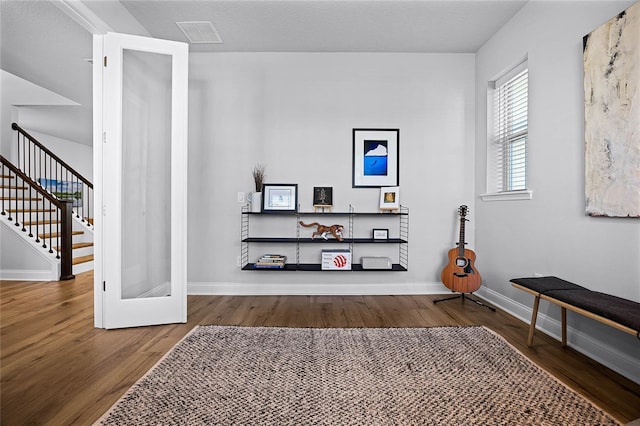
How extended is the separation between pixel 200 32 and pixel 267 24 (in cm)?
69

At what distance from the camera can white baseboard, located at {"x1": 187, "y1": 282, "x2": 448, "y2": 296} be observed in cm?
386

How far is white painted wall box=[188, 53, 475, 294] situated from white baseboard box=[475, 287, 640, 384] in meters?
1.02

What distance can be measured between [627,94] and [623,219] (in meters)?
0.71

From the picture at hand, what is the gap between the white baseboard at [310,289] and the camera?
152 inches

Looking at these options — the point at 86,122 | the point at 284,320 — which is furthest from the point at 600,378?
the point at 86,122

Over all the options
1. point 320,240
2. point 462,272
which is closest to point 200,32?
point 320,240

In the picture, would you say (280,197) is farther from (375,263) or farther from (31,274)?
(31,274)

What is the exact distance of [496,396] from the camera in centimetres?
173

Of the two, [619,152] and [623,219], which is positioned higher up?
[619,152]

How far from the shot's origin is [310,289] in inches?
153

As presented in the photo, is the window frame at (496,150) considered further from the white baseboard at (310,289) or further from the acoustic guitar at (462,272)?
the white baseboard at (310,289)

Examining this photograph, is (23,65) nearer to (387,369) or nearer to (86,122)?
(86,122)

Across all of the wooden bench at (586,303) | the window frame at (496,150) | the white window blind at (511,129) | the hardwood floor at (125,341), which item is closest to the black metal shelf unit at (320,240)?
the hardwood floor at (125,341)

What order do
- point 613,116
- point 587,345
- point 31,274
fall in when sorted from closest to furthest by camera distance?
point 613,116 → point 587,345 → point 31,274
